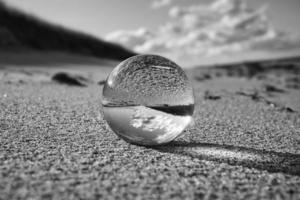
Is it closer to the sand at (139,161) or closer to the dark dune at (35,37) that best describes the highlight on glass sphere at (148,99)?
the sand at (139,161)

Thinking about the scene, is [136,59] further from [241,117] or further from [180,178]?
[241,117]

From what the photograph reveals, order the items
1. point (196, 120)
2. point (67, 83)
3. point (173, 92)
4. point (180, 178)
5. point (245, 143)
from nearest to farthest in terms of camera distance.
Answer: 1. point (180, 178)
2. point (173, 92)
3. point (245, 143)
4. point (196, 120)
5. point (67, 83)

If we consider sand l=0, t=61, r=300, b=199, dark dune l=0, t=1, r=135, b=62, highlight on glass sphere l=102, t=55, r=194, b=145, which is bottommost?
sand l=0, t=61, r=300, b=199

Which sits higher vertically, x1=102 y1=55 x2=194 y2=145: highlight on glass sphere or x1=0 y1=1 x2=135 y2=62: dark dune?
x1=0 y1=1 x2=135 y2=62: dark dune

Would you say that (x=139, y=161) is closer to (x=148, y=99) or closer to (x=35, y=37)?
(x=148, y=99)

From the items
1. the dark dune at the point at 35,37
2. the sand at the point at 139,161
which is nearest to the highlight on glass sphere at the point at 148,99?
the sand at the point at 139,161

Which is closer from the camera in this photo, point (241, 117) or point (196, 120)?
Result: point (196, 120)

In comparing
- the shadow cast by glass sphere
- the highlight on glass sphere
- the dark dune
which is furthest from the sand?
the dark dune

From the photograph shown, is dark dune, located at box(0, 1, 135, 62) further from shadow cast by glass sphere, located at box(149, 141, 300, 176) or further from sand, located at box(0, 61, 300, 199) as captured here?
shadow cast by glass sphere, located at box(149, 141, 300, 176)

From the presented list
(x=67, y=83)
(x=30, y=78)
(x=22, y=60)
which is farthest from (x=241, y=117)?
(x=22, y=60)
